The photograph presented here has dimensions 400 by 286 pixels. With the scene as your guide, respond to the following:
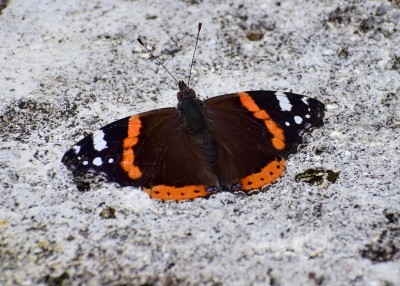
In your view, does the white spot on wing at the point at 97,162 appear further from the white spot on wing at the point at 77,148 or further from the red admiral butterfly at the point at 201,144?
the white spot on wing at the point at 77,148

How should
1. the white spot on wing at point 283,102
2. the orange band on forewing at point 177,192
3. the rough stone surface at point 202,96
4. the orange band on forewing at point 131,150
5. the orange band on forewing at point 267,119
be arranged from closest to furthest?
the rough stone surface at point 202,96
the orange band on forewing at point 177,192
the orange band on forewing at point 131,150
the orange band on forewing at point 267,119
the white spot on wing at point 283,102

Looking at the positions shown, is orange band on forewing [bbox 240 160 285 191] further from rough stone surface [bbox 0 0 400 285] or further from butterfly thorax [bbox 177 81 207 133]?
butterfly thorax [bbox 177 81 207 133]

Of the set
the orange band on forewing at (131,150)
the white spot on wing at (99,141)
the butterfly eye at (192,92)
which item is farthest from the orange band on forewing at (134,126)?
the butterfly eye at (192,92)

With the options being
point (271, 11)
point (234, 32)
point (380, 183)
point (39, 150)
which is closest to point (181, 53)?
point (234, 32)

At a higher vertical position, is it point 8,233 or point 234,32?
point 234,32

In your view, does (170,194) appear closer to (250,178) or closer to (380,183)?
(250,178)

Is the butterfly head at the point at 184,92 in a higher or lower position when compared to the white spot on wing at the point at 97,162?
higher

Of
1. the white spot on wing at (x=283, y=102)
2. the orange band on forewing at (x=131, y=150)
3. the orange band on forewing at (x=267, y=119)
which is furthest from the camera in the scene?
the white spot on wing at (x=283, y=102)
